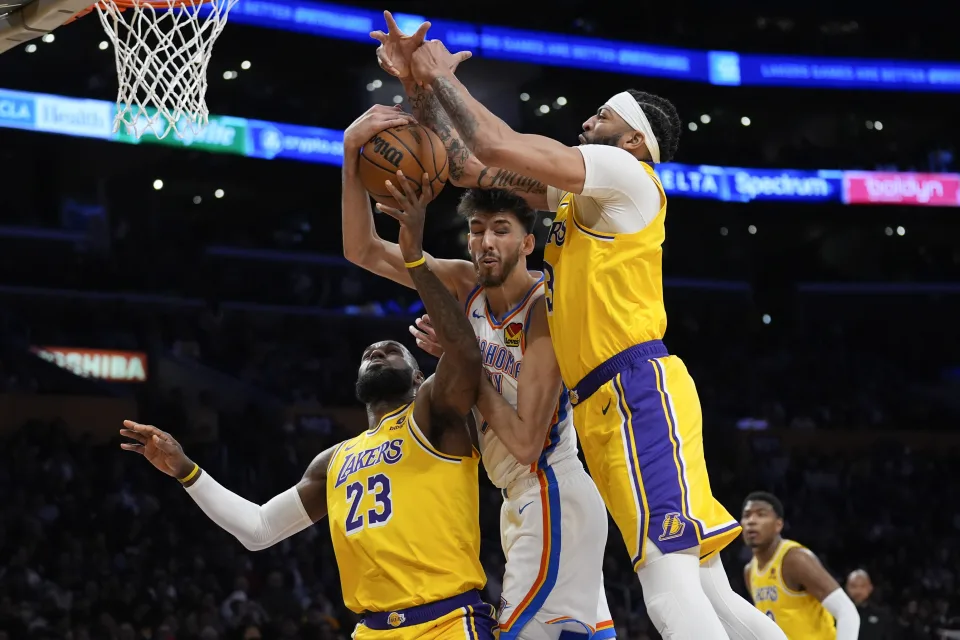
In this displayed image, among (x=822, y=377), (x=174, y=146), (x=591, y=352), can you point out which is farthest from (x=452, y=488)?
(x=822, y=377)

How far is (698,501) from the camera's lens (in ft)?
12.2

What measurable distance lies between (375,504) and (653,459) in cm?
109

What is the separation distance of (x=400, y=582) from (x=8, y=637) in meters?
6.84

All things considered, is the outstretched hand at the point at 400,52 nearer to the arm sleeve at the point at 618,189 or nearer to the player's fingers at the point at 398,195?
the player's fingers at the point at 398,195

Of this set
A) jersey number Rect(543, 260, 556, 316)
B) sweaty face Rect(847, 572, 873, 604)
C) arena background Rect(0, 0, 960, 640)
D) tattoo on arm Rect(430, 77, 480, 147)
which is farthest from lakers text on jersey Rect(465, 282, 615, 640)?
arena background Rect(0, 0, 960, 640)

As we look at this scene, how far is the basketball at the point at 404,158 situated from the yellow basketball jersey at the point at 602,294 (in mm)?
502

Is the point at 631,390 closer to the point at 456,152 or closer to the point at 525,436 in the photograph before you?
the point at 525,436

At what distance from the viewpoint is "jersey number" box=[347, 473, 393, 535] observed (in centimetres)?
423

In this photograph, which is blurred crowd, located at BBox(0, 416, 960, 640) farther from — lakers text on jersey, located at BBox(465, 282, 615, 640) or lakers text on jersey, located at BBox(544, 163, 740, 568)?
lakers text on jersey, located at BBox(544, 163, 740, 568)

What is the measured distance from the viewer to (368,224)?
4.70 meters

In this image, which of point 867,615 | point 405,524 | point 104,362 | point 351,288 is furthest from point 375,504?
point 351,288

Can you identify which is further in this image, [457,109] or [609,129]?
[609,129]

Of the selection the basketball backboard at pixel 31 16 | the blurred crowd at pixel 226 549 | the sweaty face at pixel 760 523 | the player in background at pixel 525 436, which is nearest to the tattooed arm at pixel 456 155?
the player in background at pixel 525 436

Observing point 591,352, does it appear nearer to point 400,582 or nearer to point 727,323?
point 400,582
